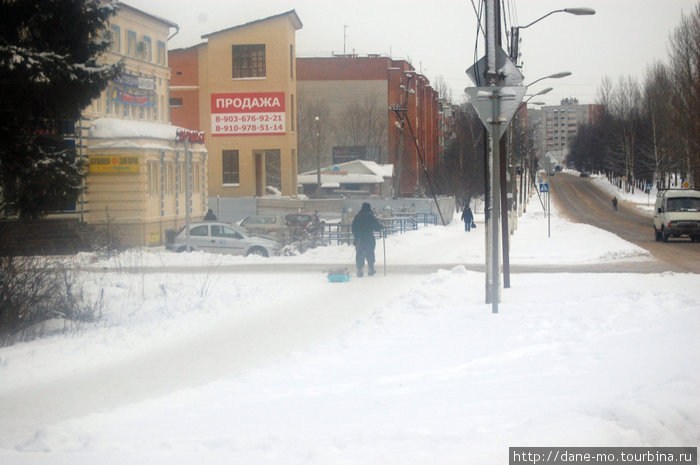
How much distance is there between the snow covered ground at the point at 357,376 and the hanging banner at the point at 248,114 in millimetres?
35636

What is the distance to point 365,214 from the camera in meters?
20.8

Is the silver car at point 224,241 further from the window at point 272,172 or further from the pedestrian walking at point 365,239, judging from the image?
the window at point 272,172

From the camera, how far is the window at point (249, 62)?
169ft

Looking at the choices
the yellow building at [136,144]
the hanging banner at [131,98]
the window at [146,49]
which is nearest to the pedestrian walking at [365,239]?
the yellow building at [136,144]

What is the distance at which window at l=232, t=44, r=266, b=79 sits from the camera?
51.5m

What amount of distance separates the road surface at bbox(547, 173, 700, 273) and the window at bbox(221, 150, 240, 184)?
24747 millimetres

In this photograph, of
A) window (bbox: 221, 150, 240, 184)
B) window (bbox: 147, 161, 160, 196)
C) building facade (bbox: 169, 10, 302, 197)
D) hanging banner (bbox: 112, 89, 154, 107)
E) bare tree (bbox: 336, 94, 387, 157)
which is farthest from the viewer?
bare tree (bbox: 336, 94, 387, 157)

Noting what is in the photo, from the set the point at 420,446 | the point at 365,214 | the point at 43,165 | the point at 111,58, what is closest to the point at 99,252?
A: the point at 43,165

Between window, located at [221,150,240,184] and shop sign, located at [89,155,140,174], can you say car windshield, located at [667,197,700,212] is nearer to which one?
shop sign, located at [89,155,140,174]

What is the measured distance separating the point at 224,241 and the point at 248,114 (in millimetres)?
25790

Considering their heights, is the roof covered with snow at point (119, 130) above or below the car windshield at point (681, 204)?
above

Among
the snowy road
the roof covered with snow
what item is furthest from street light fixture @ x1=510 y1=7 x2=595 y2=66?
the roof covered with snow

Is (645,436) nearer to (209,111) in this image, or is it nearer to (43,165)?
(43,165)

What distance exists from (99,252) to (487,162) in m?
14.2
